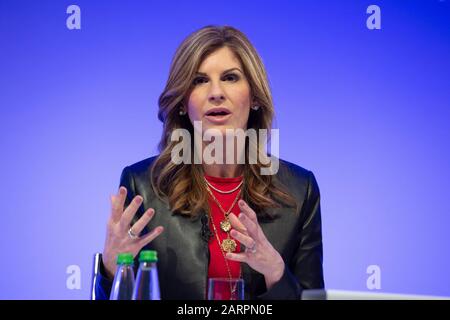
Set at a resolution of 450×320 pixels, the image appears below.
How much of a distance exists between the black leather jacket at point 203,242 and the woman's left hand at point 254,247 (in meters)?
0.21

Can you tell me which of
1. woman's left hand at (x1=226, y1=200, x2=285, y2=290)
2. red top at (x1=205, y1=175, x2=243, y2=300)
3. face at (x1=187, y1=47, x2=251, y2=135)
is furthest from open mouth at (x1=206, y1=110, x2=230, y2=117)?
woman's left hand at (x1=226, y1=200, x2=285, y2=290)

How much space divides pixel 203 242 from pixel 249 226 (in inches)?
19.6

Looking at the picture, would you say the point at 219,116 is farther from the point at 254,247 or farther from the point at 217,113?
the point at 254,247

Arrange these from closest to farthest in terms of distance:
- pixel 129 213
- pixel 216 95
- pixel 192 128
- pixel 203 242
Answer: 1. pixel 129 213
2. pixel 203 242
3. pixel 216 95
4. pixel 192 128

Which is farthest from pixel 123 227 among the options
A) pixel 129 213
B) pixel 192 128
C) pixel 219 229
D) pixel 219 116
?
pixel 192 128

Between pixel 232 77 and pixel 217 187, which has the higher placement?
pixel 232 77

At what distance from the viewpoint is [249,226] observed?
168cm

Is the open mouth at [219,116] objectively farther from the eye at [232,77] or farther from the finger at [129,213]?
the finger at [129,213]

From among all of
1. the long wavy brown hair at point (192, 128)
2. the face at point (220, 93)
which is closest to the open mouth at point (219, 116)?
the face at point (220, 93)

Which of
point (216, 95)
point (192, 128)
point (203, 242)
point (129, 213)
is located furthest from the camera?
point (192, 128)

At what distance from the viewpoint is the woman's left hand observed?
1.67 m

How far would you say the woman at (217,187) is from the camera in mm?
2145

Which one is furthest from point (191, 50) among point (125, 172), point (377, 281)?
point (377, 281)
